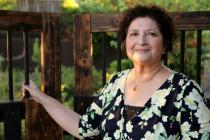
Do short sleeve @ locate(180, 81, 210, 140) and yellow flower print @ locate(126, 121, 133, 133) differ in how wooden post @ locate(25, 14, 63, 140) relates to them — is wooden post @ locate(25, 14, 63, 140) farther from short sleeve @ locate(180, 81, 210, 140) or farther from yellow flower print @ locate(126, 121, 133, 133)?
short sleeve @ locate(180, 81, 210, 140)

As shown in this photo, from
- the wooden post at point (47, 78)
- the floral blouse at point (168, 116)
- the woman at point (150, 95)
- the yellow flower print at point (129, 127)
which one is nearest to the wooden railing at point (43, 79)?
the wooden post at point (47, 78)

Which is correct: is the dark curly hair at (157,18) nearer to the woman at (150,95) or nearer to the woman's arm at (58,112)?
the woman at (150,95)

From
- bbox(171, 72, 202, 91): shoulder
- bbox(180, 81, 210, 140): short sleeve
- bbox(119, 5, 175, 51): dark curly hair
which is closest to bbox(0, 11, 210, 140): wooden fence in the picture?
bbox(119, 5, 175, 51): dark curly hair

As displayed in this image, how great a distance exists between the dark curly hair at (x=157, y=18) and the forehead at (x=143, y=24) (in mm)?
17

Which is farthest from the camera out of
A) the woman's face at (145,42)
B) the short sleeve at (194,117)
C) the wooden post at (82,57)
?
the wooden post at (82,57)

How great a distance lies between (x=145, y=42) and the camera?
2.17 m

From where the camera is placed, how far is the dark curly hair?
7.34 feet

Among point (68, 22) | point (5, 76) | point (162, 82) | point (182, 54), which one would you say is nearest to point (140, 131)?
point (162, 82)

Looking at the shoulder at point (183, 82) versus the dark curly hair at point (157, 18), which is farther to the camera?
the dark curly hair at point (157, 18)

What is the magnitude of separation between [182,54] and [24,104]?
1.00m

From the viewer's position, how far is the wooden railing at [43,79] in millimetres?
2686

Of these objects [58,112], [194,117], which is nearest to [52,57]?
[58,112]

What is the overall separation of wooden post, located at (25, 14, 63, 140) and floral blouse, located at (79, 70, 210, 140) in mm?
581

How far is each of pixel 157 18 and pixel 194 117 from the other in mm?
517
